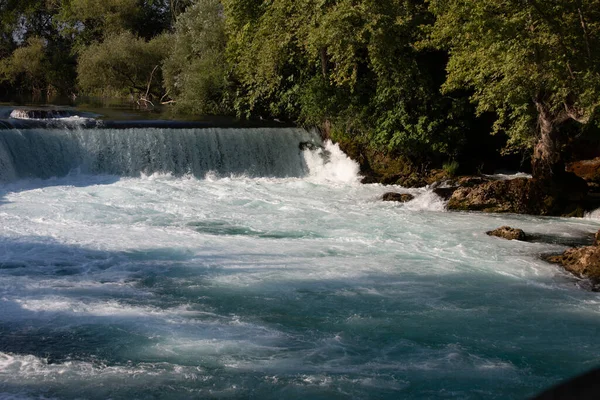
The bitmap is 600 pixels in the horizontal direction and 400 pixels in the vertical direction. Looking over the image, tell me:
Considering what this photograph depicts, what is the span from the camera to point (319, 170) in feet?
66.5

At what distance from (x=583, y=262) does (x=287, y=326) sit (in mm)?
4937

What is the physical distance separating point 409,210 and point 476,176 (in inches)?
172

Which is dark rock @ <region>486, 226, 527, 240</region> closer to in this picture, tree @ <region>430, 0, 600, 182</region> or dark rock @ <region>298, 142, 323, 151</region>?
tree @ <region>430, 0, 600, 182</region>

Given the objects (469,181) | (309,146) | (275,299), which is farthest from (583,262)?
(309,146)

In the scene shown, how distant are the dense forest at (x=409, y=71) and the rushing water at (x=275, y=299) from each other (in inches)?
109

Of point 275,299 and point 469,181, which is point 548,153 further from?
point 275,299

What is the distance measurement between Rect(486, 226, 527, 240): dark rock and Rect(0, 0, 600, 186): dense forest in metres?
2.95

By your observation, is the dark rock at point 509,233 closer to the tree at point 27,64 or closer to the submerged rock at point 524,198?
the submerged rock at point 524,198

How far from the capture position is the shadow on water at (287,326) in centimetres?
637

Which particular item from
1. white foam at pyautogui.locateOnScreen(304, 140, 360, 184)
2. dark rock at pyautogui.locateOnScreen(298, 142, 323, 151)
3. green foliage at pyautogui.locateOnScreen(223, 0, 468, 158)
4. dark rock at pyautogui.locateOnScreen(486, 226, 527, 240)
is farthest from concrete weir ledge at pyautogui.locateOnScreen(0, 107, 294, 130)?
dark rock at pyautogui.locateOnScreen(486, 226, 527, 240)

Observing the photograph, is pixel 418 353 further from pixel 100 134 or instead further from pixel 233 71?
pixel 233 71

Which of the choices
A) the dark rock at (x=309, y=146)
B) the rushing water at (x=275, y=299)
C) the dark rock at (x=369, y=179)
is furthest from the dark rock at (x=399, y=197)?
the dark rock at (x=309, y=146)

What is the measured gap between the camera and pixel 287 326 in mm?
7703

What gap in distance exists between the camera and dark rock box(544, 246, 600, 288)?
9.77m
